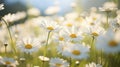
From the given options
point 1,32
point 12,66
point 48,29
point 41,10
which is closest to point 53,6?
point 41,10

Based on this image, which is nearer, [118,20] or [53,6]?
A: [118,20]

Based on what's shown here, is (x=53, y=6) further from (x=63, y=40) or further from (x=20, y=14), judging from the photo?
(x=63, y=40)

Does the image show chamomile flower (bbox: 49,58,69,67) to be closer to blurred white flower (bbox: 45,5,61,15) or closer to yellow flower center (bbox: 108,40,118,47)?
yellow flower center (bbox: 108,40,118,47)

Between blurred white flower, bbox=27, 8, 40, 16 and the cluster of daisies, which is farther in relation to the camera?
blurred white flower, bbox=27, 8, 40, 16

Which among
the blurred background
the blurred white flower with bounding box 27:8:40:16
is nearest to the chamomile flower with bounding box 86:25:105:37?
the blurred background

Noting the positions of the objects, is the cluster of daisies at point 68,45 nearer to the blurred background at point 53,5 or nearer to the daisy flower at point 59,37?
the daisy flower at point 59,37

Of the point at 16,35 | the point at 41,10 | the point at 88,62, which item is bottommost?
the point at 88,62

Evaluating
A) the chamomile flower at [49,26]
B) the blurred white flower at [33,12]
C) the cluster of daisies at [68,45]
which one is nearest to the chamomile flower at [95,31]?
the cluster of daisies at [68,45]
